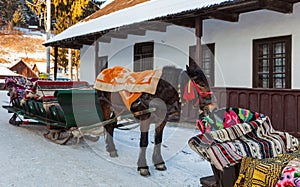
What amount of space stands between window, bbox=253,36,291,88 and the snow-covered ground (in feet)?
9.67

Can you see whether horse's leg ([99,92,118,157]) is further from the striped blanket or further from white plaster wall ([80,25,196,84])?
the striped blanket

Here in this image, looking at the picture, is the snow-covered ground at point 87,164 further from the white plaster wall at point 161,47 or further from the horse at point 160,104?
the white plaster wall at point 161,47

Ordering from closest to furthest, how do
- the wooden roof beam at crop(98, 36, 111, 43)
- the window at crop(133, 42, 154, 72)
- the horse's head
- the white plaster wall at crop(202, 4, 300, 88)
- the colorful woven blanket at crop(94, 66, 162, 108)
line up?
the horse's head < the colorful woven blanket at crop(94, 66, 162, 108) < the white plaster wall at crop(202, 4, 300, 88) < the window at crop(133, 42, 154, 72) < the wooden roof beam at crop(98, 36, 111, 43)

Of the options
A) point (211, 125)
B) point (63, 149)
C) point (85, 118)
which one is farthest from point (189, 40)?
point (211, 125)

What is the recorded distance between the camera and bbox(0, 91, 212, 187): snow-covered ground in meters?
4.16

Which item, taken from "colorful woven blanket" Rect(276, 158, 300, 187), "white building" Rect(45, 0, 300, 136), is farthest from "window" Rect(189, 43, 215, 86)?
"colorful woven blanket" Rect(276, 158, 300, 187)

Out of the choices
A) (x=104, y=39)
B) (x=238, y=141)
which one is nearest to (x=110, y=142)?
(x=238, y=141)

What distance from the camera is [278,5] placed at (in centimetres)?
711

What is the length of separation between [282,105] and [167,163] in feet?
11.7

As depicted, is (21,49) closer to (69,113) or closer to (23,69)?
(23,69)

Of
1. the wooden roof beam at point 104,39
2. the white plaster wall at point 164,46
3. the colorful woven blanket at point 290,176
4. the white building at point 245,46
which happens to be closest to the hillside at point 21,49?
the wooden roof beam at point 104,39

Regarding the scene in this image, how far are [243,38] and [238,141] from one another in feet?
20.9

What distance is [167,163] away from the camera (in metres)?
5.12

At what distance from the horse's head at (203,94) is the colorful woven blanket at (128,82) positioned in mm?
830
